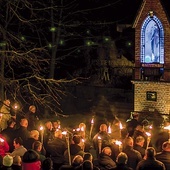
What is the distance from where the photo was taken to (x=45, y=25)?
2602 cm

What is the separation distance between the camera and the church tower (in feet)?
63.1

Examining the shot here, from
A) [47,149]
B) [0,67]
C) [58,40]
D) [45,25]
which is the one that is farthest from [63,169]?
[45,25]

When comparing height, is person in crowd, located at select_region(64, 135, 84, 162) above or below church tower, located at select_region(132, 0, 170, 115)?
below

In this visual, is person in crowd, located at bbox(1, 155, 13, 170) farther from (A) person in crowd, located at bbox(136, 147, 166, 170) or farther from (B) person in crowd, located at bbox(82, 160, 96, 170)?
(A) person in crowd, located at bbox(136, 147, 166, 170)

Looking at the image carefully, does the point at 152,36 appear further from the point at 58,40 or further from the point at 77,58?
the point at 77,58

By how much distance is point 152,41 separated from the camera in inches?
766

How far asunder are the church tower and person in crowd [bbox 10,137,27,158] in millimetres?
9165

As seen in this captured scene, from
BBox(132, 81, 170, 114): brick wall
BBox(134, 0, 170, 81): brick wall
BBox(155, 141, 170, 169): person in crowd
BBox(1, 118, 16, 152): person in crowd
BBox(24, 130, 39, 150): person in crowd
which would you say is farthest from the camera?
BBox(132, 81, 170, 114): brick wall

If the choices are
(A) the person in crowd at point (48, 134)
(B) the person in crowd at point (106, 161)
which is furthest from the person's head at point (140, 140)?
(A) the person in crowd at point (48, 134)

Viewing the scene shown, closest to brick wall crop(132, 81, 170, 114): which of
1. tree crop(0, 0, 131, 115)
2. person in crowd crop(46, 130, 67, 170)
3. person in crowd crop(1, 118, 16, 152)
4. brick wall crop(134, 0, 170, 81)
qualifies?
brick wall crop(134, 0, 170, 81)

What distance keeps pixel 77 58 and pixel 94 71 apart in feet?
6.27

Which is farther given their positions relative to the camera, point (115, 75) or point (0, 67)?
point (115, 75)

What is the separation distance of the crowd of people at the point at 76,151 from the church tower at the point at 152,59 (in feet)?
17.3

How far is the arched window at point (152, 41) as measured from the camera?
63.2ft
